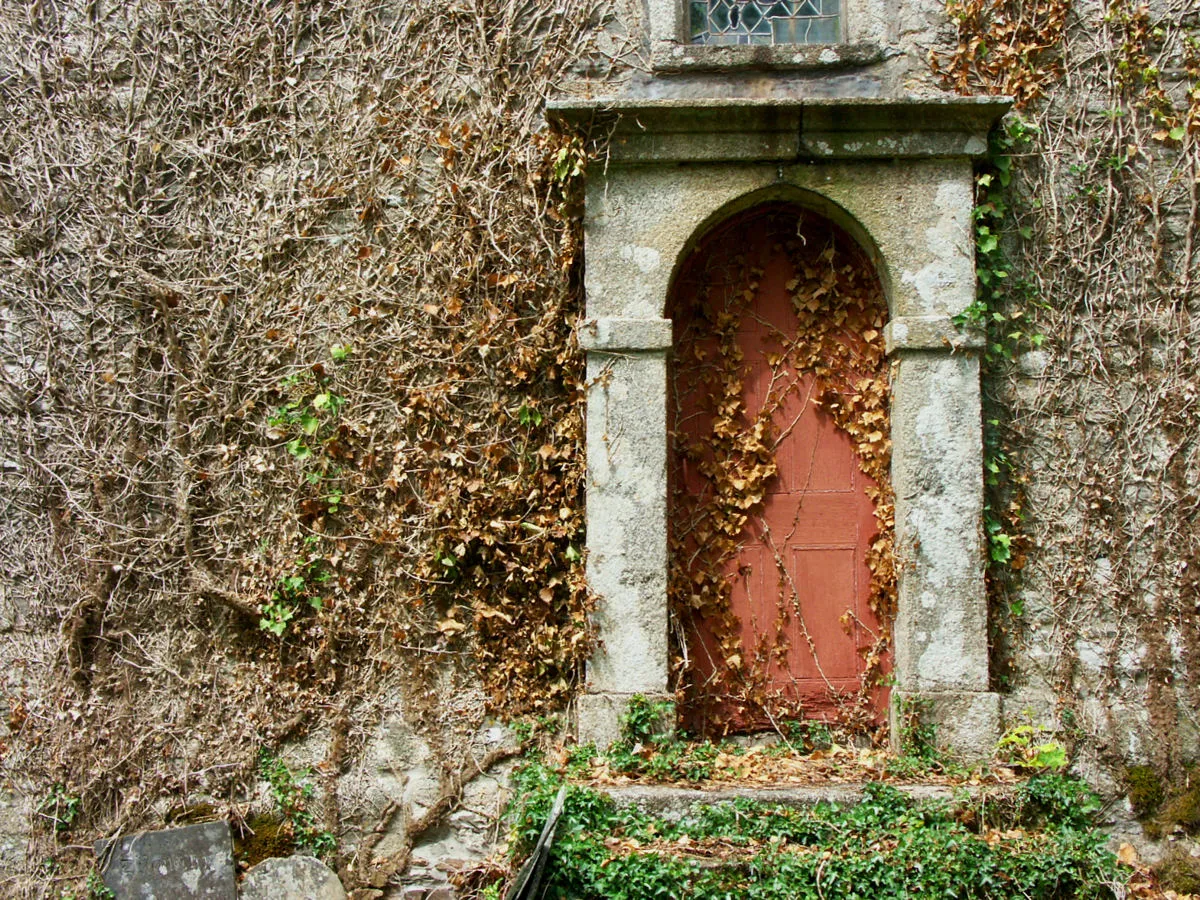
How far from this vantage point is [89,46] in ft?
15.3

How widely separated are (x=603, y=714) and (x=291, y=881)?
1.51m

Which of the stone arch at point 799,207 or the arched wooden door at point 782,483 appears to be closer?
the stone arch at point 799,207

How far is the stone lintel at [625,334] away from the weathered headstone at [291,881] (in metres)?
2.54

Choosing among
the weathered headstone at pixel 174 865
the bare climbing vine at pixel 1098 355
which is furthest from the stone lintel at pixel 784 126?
the weathered headstone at pixel 174 865

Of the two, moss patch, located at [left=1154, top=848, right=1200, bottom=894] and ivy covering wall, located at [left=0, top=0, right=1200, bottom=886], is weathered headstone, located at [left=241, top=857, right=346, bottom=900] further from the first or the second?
moss patch, located at [left=1154, top=848, right=1200, bottom=894]

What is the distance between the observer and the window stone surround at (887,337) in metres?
4.26

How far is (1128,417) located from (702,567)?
2.00m

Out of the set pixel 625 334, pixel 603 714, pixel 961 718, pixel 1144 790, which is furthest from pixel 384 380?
pixel 1144 790

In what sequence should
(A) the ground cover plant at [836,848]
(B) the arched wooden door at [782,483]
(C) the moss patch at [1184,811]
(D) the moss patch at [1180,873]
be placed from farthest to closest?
(B) the arched wooden door at [782,483] → (C) the moss patch at [1184,811] → (D) the moss patch at [1180,873] → (A) the ground cover plant at [836,848]

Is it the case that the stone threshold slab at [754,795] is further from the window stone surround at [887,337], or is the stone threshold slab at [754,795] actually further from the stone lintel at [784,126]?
the stone lintel at [784,126]

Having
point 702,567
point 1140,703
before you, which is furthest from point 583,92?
point 1140,703

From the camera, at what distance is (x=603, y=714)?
425 centimetres

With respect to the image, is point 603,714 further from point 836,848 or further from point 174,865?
point 174,865

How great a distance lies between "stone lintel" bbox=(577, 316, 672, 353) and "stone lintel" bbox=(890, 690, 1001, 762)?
73.6 inches
